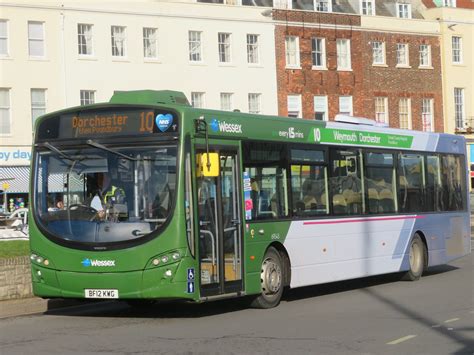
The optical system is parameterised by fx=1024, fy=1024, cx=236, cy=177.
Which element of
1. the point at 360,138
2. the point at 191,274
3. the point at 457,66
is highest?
the point at 457,66

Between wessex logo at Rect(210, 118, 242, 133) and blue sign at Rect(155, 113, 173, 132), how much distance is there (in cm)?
70

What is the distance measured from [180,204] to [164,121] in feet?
3.95

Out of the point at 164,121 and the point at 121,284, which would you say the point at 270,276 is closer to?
the point at 121,284

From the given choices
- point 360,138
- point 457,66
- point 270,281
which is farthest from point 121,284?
point 457,66

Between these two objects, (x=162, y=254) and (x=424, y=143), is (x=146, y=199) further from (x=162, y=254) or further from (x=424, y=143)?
(x=424, y=143)

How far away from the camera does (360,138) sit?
1850 cm

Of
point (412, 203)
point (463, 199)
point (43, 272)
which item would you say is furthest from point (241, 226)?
point (463, 199)

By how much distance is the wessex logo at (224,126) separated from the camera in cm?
1442

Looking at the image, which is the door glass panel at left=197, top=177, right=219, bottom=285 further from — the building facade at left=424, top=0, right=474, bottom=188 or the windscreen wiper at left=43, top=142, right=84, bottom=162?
the building facade at left=424, top=0, right=474, bottom=188

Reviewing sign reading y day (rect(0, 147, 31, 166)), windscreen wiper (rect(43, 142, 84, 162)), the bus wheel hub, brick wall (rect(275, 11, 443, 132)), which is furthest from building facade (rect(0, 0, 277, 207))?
the bus wheel hub

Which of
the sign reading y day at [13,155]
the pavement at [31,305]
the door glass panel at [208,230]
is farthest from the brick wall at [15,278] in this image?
the sign reading y day at [13,155]

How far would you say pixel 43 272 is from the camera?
556 inches

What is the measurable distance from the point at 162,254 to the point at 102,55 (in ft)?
124

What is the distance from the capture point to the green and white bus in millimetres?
13586
